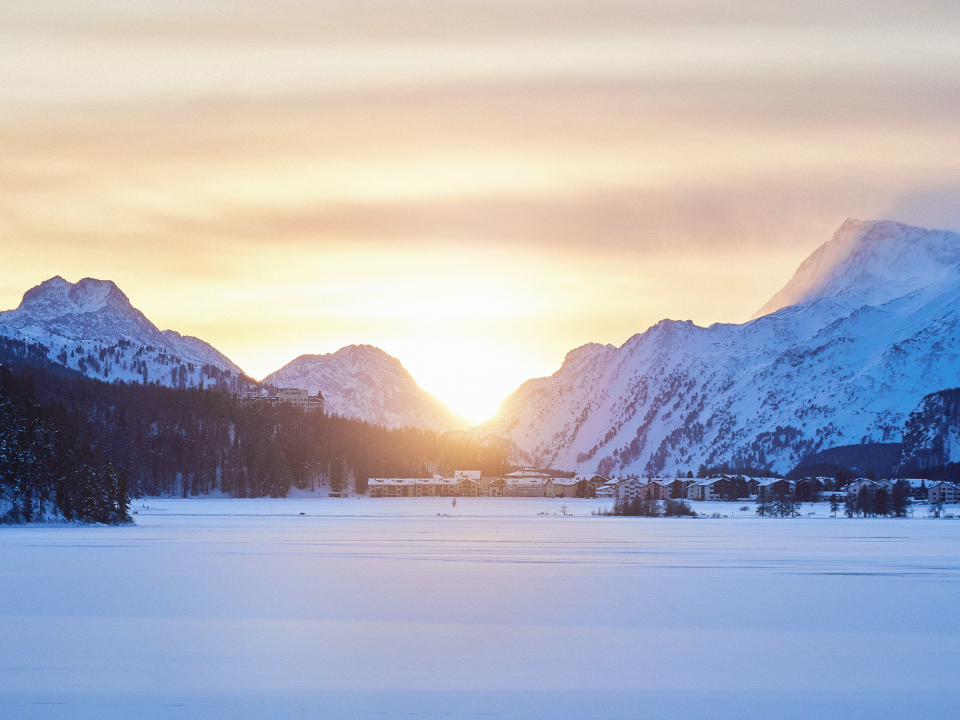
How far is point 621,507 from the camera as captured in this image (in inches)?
6270

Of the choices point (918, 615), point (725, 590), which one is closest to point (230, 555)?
point (725, 590)

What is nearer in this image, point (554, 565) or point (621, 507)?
point (554, 565)

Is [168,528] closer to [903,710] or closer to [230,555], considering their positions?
[230,555]

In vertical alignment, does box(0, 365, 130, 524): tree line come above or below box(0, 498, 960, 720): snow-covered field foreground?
above

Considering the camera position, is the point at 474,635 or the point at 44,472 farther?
the point at 44,472

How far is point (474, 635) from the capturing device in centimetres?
3378

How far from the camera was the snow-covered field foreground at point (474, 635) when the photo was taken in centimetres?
2467

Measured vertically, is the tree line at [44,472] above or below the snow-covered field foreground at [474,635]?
above

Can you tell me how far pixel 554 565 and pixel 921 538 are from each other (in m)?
49.7

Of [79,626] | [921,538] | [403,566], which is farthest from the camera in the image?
[921,538]

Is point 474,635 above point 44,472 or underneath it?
underneath

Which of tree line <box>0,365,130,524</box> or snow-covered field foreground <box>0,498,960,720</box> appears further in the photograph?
tree line <box>0,365,130,524</box>

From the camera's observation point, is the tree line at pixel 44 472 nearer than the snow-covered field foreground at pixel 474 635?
No

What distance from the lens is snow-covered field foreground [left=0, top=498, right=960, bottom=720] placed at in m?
24.7
